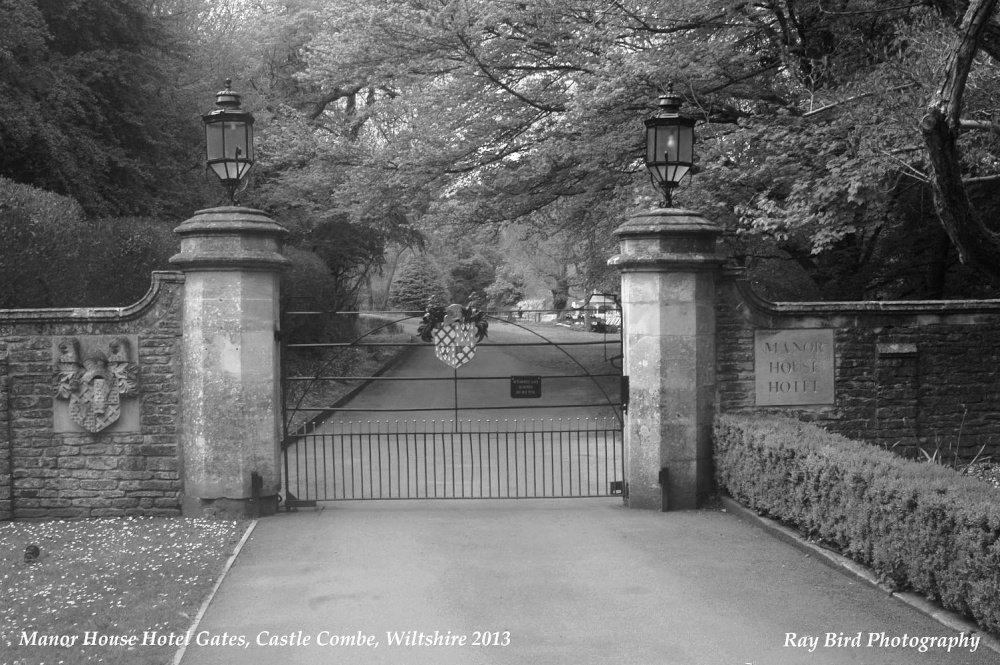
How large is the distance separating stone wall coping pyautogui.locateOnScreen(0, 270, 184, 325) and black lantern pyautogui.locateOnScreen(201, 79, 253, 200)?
1.15 metres

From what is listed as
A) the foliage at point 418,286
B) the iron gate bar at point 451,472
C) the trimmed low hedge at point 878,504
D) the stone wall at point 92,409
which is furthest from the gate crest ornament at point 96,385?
the foliage at point 418,286

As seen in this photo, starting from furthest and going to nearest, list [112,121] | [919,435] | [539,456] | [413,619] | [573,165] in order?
[112,121]
[573,165]
[539,456]
[919,435]
[413,619]

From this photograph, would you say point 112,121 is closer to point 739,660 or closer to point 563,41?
point 563,41

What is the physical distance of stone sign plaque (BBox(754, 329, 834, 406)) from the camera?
9.85 meters

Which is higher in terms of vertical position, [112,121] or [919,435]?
[112,121]

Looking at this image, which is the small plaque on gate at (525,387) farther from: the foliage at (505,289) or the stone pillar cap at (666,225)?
the foliage at (505,289)

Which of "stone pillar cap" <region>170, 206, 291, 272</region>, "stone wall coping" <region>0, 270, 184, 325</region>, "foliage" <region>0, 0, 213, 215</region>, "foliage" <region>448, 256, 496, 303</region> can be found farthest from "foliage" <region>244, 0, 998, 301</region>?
"foliage" <region>448, 256, 496, 303</region>

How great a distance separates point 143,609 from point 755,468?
5443 millimetres

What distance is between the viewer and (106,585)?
22.4ft

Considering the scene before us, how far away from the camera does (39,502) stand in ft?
30.6

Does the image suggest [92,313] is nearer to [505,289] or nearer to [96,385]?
[96,385]

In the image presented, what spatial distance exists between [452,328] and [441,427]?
7.53m

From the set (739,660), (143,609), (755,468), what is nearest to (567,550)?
(755,468)

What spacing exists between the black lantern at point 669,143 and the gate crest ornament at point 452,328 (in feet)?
7.84
